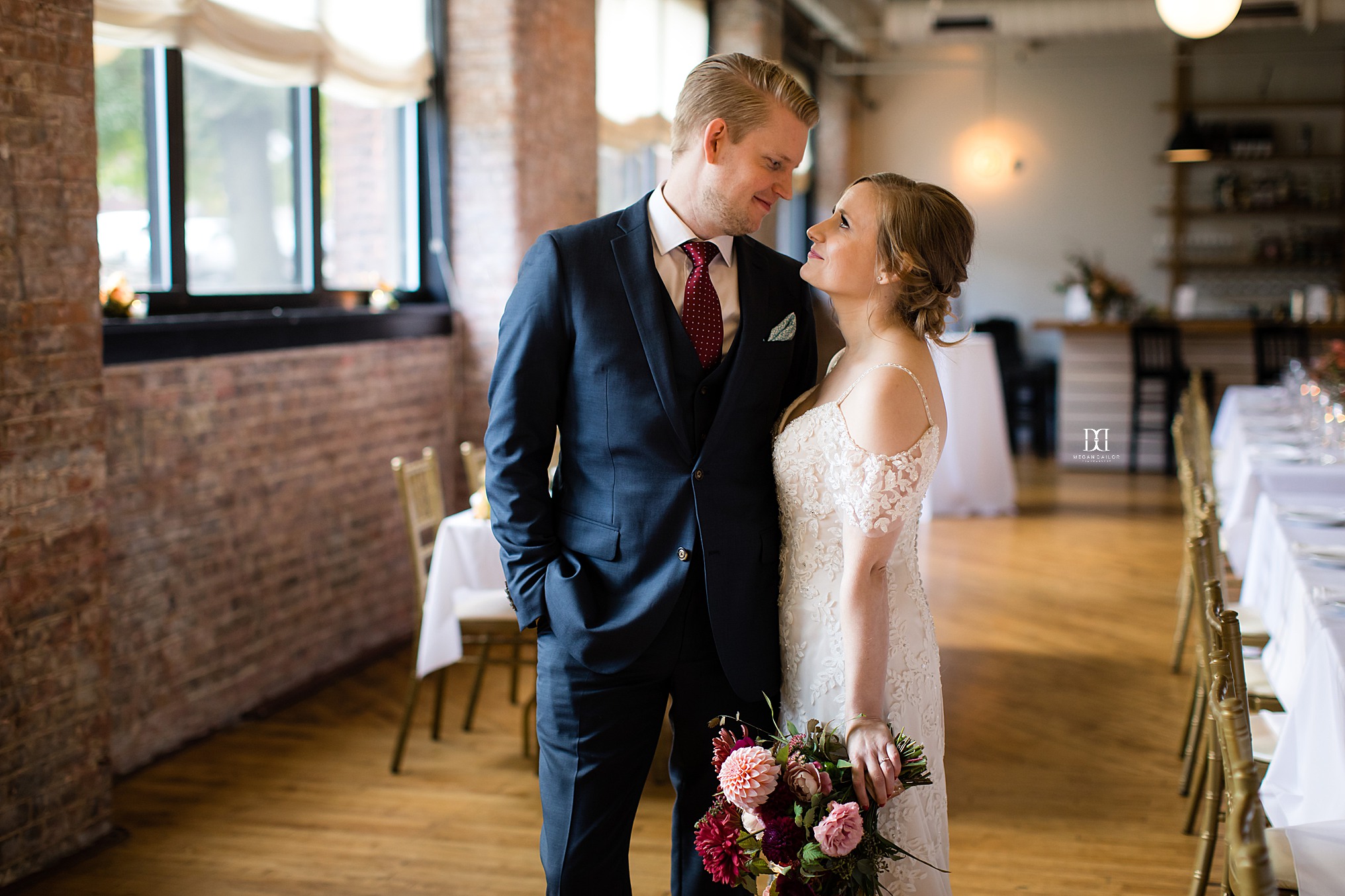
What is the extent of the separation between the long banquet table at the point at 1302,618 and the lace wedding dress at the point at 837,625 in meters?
0.60

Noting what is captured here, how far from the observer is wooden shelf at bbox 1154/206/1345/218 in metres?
12.2

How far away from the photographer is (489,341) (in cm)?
592

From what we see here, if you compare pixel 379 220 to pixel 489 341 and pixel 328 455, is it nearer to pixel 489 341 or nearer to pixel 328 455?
pixel 489 341

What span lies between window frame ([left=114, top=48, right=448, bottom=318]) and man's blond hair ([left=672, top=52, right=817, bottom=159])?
2.84 m

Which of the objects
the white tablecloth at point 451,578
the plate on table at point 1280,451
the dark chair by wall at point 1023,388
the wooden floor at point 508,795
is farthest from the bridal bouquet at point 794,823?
the dark chair by wall at point 1023,388

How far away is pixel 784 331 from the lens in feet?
6.85

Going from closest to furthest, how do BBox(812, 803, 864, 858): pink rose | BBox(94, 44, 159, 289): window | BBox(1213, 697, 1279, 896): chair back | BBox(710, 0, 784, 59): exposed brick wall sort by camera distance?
BBox(1213, 697, 1279, 896): chair back → BBox(812, 803, 864, 858): pink rose → BBox(94, 44, 159, 289): window → BBox(710, 0, 784, 59): exposed brick wall

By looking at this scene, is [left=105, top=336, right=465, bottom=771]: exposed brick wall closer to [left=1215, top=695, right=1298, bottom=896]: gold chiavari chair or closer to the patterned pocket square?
the patterned pocket square

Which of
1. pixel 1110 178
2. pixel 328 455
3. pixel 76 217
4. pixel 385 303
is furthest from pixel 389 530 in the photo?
pixel 1110 178

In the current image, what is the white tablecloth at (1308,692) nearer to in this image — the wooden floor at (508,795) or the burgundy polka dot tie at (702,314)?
the wooden floor at (508,795)

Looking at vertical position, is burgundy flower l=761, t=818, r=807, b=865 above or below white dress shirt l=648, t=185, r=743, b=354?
below

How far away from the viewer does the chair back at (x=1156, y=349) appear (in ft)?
33.9

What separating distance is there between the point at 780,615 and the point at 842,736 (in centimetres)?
25

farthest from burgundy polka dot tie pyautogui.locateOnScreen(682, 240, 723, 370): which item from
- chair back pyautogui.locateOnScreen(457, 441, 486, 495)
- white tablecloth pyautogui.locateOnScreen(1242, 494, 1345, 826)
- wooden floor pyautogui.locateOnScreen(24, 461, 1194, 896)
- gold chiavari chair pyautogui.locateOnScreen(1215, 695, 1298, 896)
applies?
chair back pyautogui.locateOnScreen(457, 441, 486, 495)
